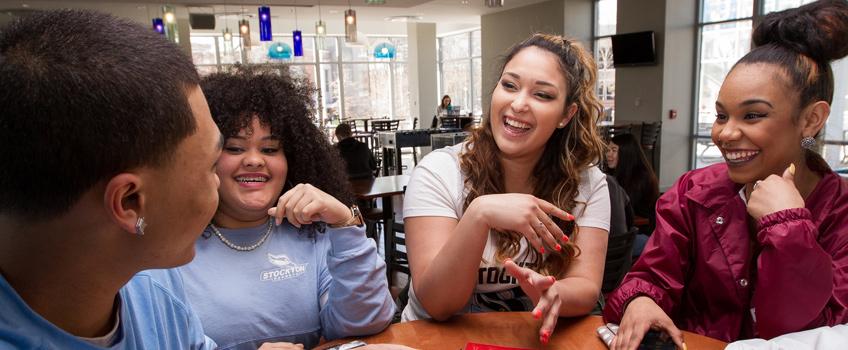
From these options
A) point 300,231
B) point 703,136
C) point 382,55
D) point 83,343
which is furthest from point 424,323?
point 382,55

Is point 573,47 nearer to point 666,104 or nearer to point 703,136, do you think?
point 666,104

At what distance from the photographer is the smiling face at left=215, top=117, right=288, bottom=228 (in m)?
1.45

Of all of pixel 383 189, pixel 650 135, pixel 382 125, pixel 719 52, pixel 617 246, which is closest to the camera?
pixel 617 246

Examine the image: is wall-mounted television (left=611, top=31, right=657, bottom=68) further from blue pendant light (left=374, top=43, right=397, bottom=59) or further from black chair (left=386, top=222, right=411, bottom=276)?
black chair (left=386, top=222, right=411, bottom=276)

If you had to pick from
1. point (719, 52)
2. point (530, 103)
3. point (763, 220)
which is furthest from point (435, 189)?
point (719, 52)

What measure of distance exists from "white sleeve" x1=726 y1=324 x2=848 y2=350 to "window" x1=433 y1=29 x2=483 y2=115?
13.2 metres

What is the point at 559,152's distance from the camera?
5.97ft

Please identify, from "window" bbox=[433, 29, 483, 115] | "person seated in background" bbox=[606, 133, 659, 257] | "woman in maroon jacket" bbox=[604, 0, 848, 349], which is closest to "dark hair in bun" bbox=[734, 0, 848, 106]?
"woman in maroon jacket" bbox=[604, 0, 848, 349]

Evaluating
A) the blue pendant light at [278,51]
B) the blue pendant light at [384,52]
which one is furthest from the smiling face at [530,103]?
the blue pendant light at [384,52]

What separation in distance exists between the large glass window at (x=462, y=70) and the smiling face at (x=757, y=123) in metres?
12.9

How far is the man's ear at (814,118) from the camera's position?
4.40ft

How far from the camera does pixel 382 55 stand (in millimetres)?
13125

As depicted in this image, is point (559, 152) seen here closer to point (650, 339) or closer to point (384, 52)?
point (650, 339)

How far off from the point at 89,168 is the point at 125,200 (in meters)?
0.07
